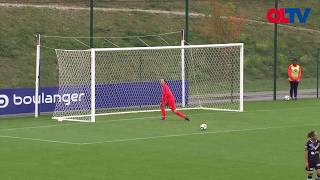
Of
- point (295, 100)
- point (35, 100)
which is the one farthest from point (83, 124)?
point (295, 100)

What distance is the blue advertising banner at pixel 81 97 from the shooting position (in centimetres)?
3638

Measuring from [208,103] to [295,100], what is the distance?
534 centimetres

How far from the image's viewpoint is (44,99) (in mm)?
37250

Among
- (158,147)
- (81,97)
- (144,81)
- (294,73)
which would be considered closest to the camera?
(158,147)

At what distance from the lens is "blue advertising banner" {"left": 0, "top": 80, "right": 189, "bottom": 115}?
3638 centimetres

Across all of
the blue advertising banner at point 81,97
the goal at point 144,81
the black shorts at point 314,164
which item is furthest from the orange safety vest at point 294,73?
the black shorts at point 314,164

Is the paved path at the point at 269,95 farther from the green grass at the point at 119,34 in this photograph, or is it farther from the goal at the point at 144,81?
the green grass at the point at 119,34

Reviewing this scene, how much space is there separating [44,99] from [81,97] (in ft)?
4.90

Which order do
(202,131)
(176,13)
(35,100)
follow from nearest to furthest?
(202,131) < (35,100) < (176,13)

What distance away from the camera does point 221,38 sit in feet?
191

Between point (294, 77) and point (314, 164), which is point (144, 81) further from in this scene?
point (314, 164)

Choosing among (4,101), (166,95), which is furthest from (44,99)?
(166,95)

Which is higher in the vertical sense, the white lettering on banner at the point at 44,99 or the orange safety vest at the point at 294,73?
the orange safety vest at the point at 294,73

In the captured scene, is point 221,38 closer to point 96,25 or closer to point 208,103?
point 96,25
